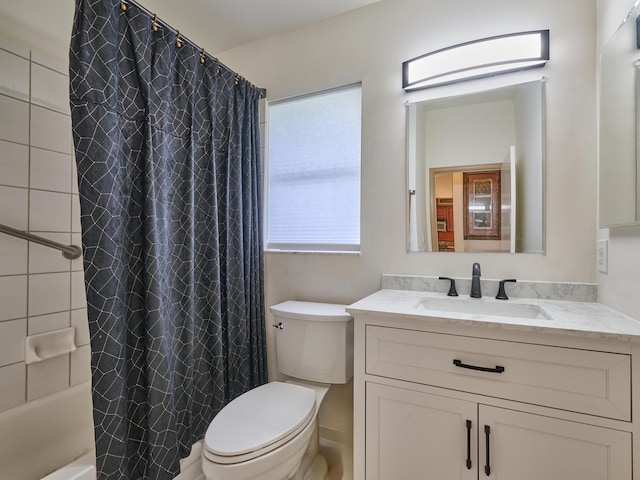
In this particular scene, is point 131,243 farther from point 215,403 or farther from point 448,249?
point 448,249

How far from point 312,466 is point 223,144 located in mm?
1751

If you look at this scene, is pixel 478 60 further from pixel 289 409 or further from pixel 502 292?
pixel 289 409

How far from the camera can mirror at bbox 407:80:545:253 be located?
1.36 metres

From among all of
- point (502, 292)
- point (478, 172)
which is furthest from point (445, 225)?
point (502, 292)

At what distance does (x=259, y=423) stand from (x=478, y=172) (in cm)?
148

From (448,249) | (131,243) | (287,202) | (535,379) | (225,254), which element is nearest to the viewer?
(535,379)

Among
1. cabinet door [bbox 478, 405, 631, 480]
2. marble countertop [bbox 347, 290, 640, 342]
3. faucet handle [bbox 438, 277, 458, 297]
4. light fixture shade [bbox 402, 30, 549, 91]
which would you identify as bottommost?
cabinet door [bbox 478, 405, 631, 480]

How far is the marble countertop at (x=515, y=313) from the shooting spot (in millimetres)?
875

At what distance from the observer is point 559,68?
4.30 ft

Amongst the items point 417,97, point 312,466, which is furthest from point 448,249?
point 312,466

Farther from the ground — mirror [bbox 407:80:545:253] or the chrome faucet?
mirror [bbox 407:80:545:253]

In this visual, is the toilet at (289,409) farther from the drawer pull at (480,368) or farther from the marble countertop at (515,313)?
the drawer pull at (480,368)

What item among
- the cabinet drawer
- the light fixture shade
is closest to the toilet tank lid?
the cabinet drawer

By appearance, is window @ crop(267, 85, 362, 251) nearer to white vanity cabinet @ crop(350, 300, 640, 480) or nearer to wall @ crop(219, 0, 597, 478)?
wall @ crop(219, 0, 597, 478)
